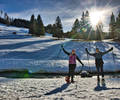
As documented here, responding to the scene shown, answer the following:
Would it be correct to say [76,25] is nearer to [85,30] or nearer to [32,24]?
[85,30]

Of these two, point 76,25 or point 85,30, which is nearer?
point 85,30

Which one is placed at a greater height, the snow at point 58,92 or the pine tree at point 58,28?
the pine tree at point 58,28

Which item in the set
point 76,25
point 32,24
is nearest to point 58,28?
point 76,25

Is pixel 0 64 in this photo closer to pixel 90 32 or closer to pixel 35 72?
pixel 35 72

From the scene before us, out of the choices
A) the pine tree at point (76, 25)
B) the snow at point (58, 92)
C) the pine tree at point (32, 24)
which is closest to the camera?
the snow at point (58, 92)

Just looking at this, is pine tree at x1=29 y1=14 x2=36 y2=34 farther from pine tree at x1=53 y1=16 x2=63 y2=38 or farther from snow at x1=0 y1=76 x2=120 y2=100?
snow at x1=0 y1=76 x2=120 y2=100

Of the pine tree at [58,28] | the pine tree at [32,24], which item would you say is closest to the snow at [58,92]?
the pine tree at [58,28]

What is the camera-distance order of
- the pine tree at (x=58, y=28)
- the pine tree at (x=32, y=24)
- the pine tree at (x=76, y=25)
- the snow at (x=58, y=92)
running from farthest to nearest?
the pine tree at (x=76, y=25)
the pine tree at (x=32, y=24)
the pine tree at (x=58, y=28)
the snow at (x=58, y=92)

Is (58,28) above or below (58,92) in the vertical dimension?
above

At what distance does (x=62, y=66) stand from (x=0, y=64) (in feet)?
28.6

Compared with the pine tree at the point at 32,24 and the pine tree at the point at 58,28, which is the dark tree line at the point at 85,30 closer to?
Answer: the pine tree at the point at 58,28

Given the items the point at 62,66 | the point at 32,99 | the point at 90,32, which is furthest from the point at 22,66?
the point at 90,32

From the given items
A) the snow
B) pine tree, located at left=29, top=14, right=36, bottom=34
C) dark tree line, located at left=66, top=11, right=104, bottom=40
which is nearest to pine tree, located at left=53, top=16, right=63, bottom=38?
dark tree line, located at left=66, top=11, right=104, bottom=40

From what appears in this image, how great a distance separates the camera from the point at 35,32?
221 ft
